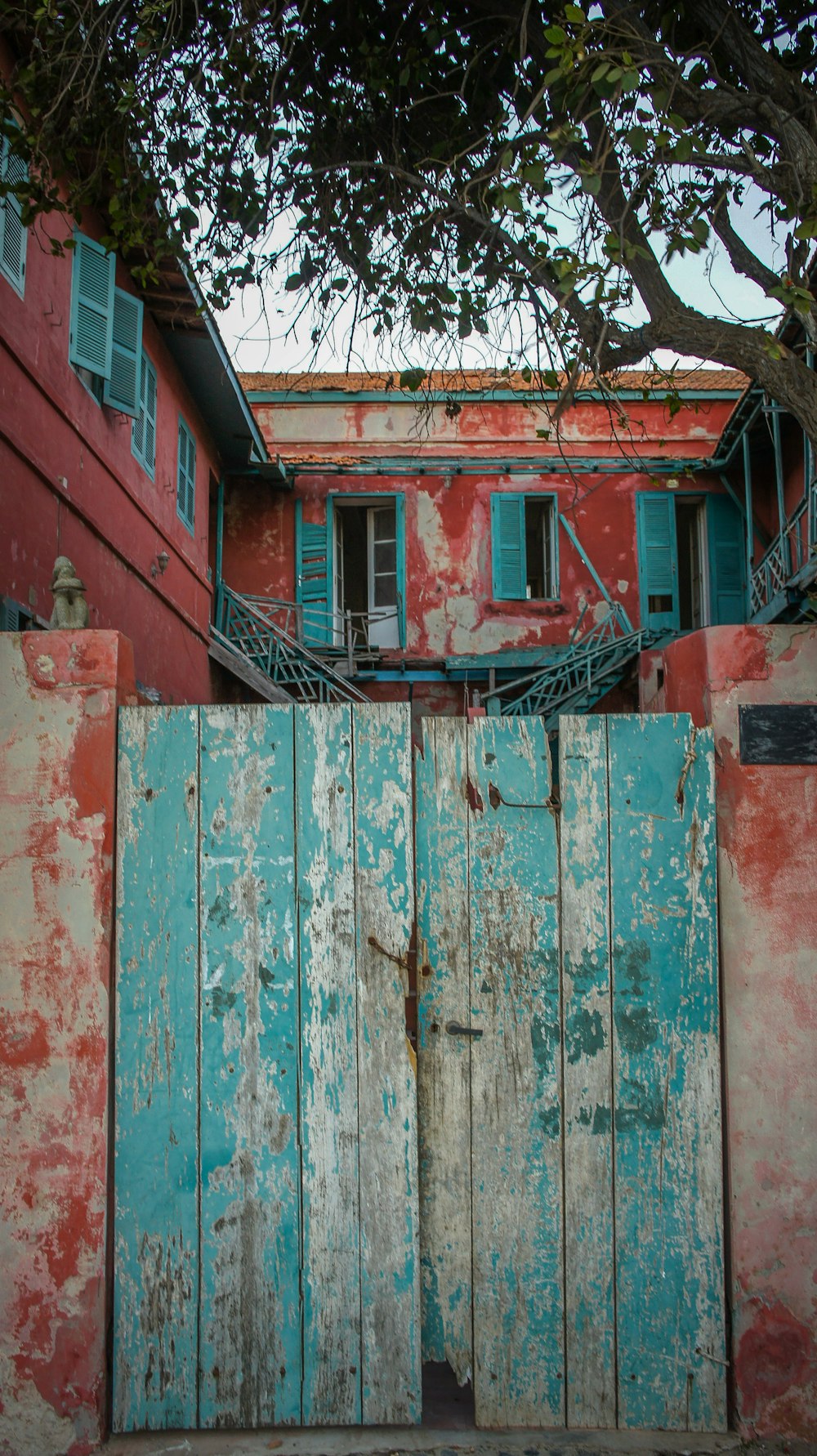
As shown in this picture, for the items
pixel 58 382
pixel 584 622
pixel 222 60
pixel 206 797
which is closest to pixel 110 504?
pixel 58 382

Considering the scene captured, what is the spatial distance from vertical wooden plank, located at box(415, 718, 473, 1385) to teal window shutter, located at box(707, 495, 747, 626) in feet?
39.1

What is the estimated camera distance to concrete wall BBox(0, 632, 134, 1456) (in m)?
2.77

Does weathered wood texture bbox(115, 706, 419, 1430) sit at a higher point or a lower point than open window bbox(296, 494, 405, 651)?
lower

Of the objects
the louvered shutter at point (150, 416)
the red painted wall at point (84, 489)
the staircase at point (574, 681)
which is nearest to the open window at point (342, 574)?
the staircase at point (574, 681)

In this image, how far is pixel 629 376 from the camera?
13.2 m

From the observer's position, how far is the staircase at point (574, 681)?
41.4 ft

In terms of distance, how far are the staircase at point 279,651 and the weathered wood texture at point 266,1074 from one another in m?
9.04

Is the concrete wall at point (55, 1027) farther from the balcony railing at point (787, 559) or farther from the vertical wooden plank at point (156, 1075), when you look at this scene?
the balcony railing at point (787, 559)

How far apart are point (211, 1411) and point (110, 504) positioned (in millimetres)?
6617

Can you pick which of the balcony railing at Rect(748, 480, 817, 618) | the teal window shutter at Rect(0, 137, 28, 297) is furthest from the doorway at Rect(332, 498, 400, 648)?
the teal window shutter at Rect(0, 137, 28, 297)

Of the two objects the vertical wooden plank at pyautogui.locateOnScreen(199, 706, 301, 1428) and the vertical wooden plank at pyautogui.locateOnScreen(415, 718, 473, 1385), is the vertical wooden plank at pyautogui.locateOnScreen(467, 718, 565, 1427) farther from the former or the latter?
the vertical wooden plank at pyautogui.locateOnScreen(199, 706, 301, 1428)

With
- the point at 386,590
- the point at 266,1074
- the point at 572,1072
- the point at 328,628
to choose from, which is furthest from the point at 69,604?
the point at 386,590

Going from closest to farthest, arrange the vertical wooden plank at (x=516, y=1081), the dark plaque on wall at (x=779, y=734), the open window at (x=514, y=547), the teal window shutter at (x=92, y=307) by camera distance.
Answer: the vertical wooden plank at (x=516, y=1081), the dark plaque on wall at (x=779, y=734), the teal window shutter at (x=92, y=307), the open window at (x=514, y=547)

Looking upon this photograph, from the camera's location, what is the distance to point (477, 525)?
14172 millimetres
